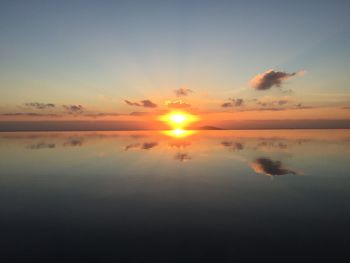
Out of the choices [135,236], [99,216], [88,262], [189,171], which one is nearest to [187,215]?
[135,236]

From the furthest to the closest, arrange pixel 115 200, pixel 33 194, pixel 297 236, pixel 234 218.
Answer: pixel 33 194, pixel 115 200, pixel 234 218, pixel 297 236

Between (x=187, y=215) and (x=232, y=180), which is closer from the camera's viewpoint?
(x=187, y=215)

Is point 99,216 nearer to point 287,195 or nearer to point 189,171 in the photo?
point 287,195

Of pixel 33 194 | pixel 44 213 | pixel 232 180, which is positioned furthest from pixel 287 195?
pixel 33 194

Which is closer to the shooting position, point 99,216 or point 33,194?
point 99,216

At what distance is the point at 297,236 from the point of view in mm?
15508

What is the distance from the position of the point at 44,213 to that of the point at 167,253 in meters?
11.2

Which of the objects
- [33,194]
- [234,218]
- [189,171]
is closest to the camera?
[234,218]

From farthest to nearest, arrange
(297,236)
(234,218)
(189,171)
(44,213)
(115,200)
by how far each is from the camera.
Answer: (189,171)
(115,200)
(44,213)
(234,218)
(297,236)

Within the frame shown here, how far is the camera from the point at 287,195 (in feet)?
81.1

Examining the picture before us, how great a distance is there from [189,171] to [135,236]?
2362 cm

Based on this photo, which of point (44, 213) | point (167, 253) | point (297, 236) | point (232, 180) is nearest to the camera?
point (167, 253)

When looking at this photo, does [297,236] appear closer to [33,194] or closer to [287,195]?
[287,195]

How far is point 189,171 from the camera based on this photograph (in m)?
38.8
